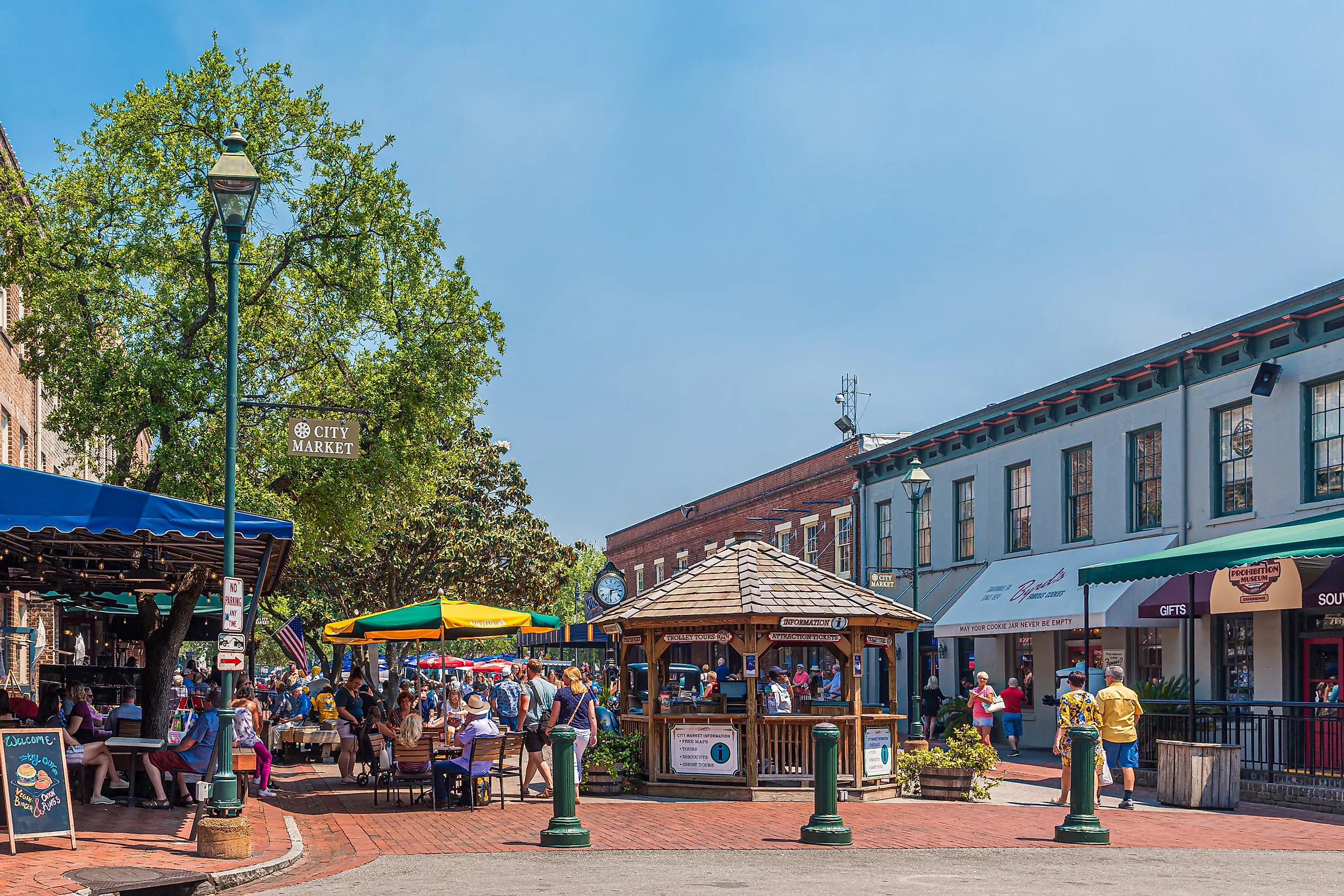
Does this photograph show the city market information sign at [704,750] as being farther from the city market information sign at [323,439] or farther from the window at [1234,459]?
the window at [1234,459]

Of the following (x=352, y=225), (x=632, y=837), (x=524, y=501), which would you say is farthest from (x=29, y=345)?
(x=524, y=501)

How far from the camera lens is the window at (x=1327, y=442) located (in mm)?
20984

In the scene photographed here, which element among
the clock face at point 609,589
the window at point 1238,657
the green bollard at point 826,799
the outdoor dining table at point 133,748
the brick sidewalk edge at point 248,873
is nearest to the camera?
the brick sidewalk edge at point 248,873

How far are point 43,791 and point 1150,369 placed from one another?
1945cm

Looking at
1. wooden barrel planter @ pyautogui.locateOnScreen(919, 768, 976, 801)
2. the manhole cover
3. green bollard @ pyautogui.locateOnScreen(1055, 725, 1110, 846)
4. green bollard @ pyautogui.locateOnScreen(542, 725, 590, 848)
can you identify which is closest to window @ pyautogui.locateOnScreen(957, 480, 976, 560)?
wooden barrel planter @ pyautogui.locateOnScreen(919, 768, 976, 801)

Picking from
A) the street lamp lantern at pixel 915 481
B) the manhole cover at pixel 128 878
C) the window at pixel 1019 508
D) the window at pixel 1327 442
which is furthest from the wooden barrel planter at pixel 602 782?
the window at pixel 1019 508

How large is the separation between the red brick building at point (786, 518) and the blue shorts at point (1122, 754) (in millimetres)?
13452

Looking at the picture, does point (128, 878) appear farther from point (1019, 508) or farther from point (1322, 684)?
point (1019, 508)

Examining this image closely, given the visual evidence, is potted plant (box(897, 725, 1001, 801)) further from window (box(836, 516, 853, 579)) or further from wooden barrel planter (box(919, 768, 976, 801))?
window (box(836, 516, 853, 579))

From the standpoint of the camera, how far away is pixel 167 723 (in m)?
22.5

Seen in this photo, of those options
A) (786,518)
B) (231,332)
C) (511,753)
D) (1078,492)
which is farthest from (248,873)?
(786,518)

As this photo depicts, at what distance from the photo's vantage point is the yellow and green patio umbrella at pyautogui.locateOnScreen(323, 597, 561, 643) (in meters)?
20.7

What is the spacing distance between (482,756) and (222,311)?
876 centimetres

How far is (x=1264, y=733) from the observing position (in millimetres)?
20688
